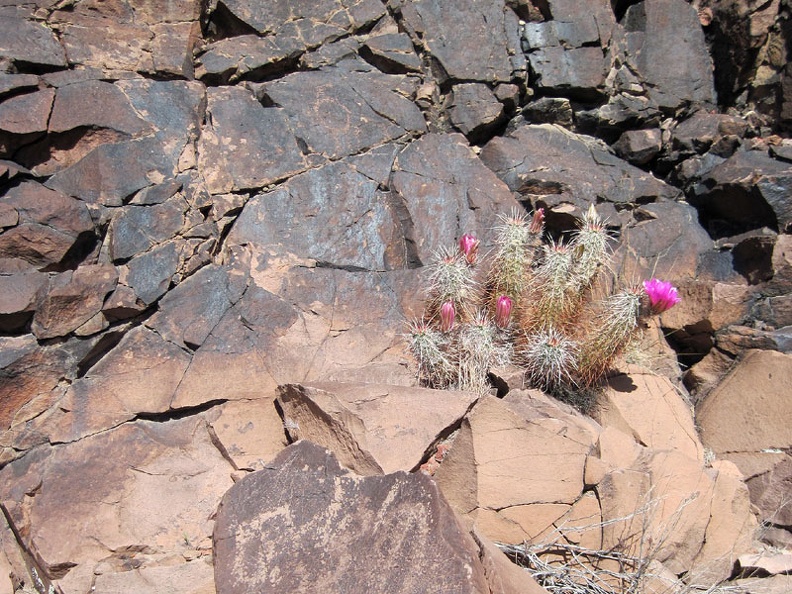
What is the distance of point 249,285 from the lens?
14.1ft

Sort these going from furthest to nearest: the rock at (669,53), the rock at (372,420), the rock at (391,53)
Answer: the rock at (669,53)
the rock at (391,53)
the rock at (372,420)

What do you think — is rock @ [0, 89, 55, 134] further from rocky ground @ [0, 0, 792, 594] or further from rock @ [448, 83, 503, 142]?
rock @ [448, 83, 503, 142]

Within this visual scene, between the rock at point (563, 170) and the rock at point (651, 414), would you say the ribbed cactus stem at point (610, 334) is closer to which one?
the rock at point (651, 414)

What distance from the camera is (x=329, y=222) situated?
15.3 ft

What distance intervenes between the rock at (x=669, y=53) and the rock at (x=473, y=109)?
132 centimetres

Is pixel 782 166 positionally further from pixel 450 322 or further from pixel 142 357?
pixel 142 357

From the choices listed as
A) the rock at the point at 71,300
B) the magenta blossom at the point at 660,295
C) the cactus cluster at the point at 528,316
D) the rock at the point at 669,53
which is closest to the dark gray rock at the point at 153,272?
the rock at the point at 71,300

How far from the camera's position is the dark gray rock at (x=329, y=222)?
4.52 m

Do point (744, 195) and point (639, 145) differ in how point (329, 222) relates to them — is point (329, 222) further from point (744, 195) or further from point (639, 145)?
point (744, 195)

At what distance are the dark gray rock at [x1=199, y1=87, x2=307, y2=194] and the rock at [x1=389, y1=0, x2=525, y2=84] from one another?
4.56 ft

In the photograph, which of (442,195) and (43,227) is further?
(442,195)

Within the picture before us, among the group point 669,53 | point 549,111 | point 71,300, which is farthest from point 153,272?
point 669,53

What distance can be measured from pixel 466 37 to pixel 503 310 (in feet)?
8.04

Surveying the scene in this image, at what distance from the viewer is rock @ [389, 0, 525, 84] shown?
5.55 m
